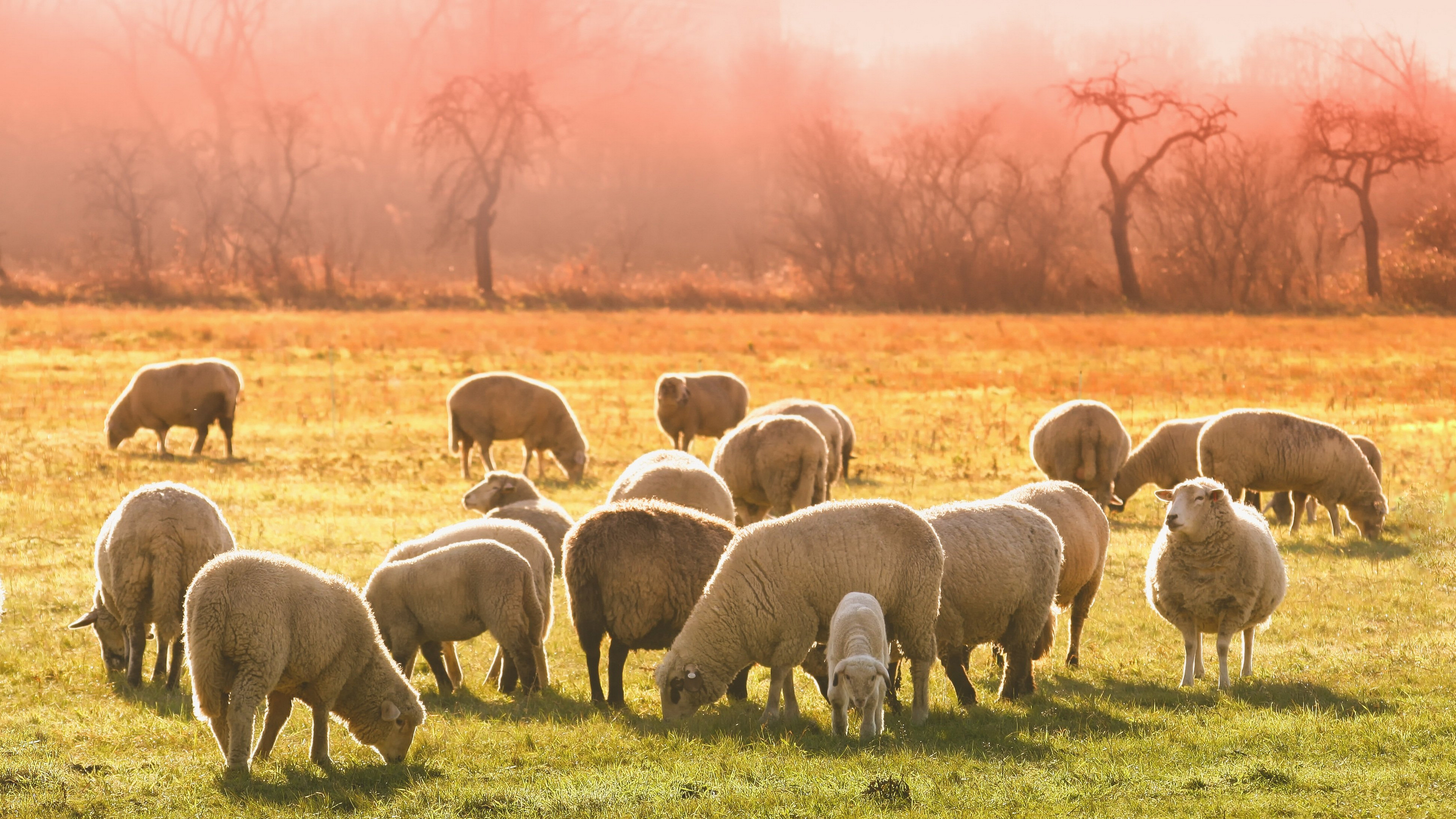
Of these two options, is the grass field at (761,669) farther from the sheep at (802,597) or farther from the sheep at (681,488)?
the sheep at (681,488)

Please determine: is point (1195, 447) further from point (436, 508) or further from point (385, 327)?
point (385, 327)

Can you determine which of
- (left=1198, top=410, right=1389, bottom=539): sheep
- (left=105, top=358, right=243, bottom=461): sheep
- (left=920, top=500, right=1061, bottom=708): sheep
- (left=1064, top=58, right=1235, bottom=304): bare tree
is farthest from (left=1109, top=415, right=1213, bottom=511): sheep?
(left=1064, top=58, right=1235, bottom=304): bare tree

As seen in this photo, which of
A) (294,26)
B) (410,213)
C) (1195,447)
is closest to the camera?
(1195,447)

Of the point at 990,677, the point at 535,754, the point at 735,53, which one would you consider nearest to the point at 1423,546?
the point at 990,677

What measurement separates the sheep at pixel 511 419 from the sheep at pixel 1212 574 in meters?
12.4

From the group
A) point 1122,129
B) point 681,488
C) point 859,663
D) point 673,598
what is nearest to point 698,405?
point 681,488

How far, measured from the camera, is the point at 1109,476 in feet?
58.7

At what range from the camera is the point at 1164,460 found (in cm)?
1784

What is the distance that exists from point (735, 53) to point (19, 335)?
252ft

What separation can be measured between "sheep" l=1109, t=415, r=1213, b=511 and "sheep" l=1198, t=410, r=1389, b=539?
1.55 metres

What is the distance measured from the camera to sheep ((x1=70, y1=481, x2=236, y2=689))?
32.0 ft

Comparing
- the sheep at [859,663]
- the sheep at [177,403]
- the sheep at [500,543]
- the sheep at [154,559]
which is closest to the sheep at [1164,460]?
the sheep at [500,543]

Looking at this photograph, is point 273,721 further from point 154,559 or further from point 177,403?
point 177,403

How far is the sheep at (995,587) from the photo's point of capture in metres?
9.24
